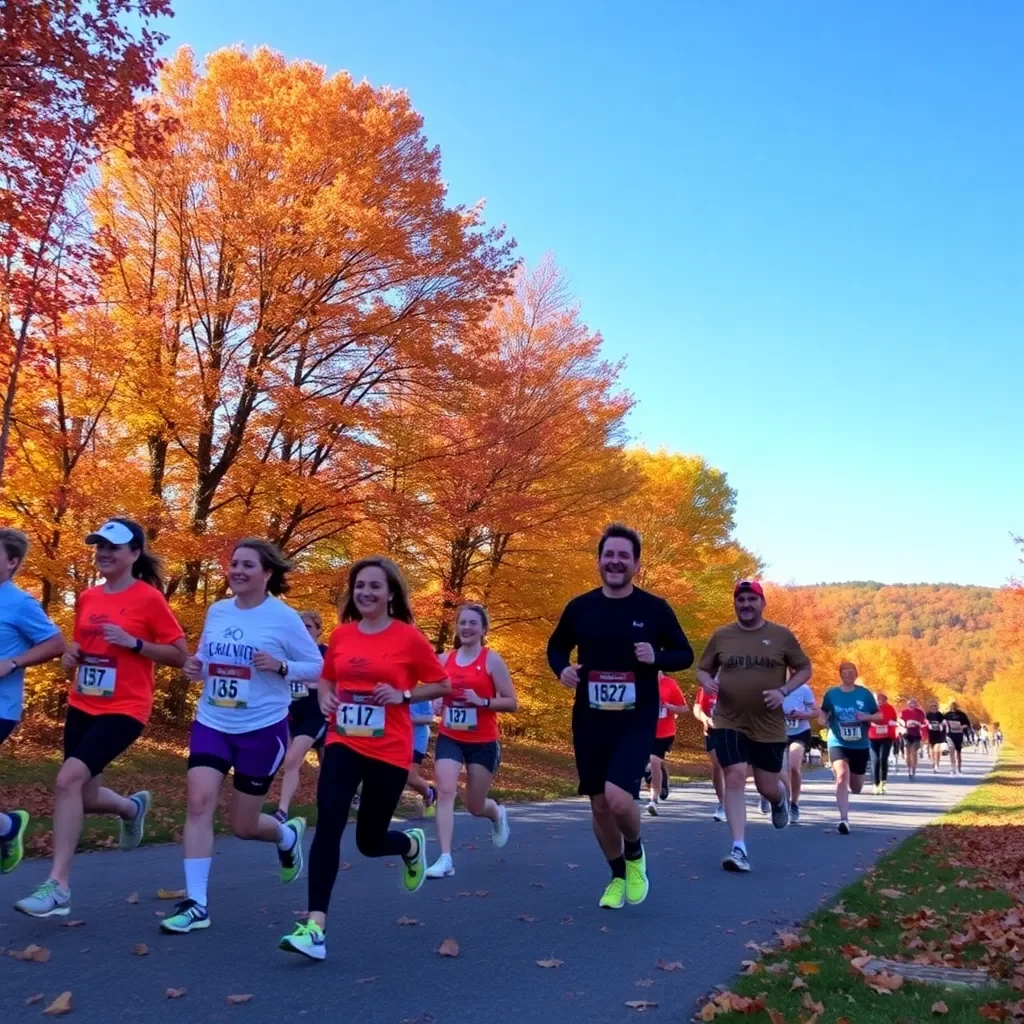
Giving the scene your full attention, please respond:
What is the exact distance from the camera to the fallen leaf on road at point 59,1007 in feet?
12.1

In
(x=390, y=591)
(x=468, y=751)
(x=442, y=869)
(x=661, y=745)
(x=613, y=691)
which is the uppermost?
(x=390, y=591)

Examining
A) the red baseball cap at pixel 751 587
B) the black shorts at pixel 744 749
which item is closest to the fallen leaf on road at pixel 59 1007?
the black shorts at pixel 744 749

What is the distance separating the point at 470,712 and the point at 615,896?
6.76ft

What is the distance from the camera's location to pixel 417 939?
515 cm

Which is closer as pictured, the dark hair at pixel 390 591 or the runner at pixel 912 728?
the dark hair at pixel 390 591

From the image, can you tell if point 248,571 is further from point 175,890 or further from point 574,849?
A: point 574,849

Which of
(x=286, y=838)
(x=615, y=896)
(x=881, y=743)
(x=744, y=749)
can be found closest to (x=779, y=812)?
(x=744, y=749)

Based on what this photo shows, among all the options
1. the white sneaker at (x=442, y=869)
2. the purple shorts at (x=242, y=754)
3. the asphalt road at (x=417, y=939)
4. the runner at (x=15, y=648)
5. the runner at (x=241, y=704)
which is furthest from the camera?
the white sneaker at (x=442, y=869)

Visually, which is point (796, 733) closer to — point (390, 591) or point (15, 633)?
point (390, 591)

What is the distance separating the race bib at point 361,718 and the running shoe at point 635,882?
7.31 feet

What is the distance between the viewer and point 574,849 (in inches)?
366

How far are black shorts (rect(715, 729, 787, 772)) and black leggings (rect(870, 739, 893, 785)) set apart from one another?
10.1m

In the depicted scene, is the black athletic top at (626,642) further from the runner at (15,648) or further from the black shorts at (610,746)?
the runner at (15,648)

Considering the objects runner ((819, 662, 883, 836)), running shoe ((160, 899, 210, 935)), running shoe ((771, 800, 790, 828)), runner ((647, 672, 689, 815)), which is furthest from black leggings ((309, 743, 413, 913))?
runner ((647, 672, 689, 815))
